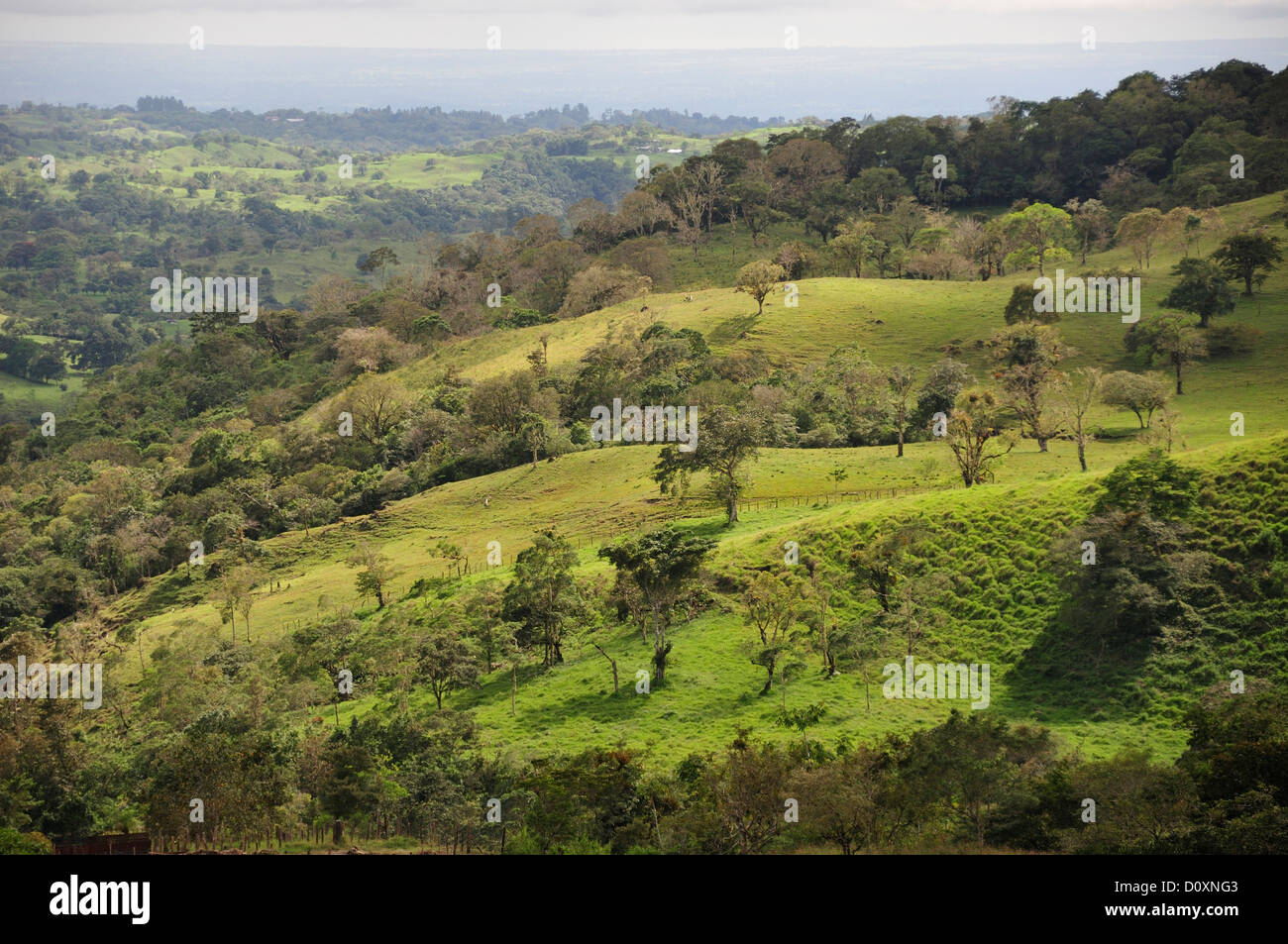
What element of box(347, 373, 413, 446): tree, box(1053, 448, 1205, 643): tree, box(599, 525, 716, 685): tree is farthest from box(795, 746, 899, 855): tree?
box(347, 373, 413, 446): tree

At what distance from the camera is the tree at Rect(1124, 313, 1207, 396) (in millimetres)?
54975

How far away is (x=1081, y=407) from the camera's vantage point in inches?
1793

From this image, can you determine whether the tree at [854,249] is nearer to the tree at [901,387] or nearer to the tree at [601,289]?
the tree at [601,289]

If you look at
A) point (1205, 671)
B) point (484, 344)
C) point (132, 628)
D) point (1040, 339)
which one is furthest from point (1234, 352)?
point (132, 628)

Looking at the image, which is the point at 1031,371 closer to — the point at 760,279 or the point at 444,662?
the point at 760,279

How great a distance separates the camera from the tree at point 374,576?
40.8 meters

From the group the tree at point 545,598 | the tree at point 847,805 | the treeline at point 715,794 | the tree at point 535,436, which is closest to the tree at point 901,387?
the tree at point 535,436

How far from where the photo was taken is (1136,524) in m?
30.1

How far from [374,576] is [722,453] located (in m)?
14.3

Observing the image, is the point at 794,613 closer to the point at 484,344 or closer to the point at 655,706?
the point at 655,706

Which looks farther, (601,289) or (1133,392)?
(601,289)

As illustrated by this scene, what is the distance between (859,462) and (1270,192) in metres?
52.7

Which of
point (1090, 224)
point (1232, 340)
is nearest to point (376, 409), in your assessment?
point (1232, 340)

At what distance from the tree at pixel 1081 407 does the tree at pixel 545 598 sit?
884 inches
